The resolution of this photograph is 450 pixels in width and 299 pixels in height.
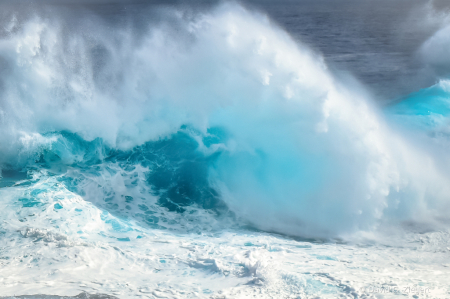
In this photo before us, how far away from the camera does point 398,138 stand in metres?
9.52

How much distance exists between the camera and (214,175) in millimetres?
9180

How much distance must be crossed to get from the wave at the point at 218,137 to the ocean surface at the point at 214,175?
0.04 metres

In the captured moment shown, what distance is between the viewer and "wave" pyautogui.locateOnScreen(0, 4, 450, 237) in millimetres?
7793

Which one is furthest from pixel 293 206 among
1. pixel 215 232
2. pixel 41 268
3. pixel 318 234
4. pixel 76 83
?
pixel 76 83

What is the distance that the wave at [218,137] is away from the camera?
7793 millimetres

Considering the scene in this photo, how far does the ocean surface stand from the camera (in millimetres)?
5637

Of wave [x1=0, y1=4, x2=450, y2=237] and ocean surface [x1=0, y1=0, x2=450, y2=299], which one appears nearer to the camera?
ocean surface [x1=0, y1=0, x2=450, y2=299]

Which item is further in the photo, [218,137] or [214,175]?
[218,137]

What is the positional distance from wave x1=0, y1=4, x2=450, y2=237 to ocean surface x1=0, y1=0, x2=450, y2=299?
0.04 metres

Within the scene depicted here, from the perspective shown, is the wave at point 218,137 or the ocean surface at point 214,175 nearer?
the ocean surface at point 214,175

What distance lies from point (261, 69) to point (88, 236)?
596cm

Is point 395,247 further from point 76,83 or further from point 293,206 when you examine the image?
point 76,83

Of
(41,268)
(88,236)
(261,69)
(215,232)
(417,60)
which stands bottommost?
(41,268)

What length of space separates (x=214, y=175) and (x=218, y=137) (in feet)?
4.51
